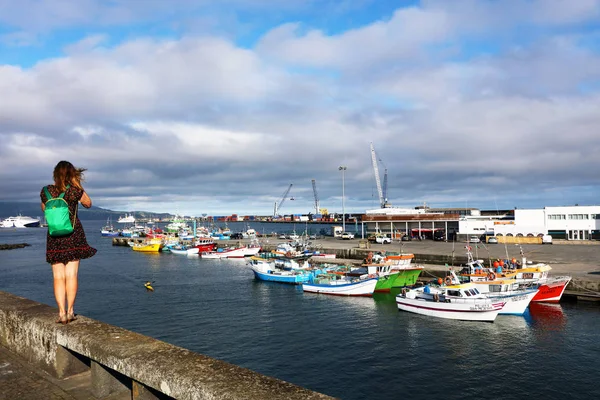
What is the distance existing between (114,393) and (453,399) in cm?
2014

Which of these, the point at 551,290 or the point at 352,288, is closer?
the point at 551,290

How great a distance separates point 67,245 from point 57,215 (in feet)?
2.06

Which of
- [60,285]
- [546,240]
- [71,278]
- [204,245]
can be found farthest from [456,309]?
[204,245]

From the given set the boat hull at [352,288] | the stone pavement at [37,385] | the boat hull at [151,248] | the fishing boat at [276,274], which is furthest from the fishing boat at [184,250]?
the stone pavement at [37,385]

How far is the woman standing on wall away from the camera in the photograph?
670 cm

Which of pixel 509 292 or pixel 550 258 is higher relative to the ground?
pixel 550 258

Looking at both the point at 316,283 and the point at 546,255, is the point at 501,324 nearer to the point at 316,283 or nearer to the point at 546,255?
the point at 316,283

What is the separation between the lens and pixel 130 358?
17.3 feet

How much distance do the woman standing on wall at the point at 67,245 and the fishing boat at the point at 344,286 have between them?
4411 centimetres

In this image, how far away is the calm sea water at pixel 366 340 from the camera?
2347cm

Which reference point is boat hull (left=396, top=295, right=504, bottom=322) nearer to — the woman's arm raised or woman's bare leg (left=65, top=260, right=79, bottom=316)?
woman's bare leg (left=65, top=260, right=79, bottom=316)

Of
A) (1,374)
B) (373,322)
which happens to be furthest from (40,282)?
(1,374)

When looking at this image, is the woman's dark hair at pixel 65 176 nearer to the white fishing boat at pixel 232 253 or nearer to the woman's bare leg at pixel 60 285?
the woman's bare leg at pixel 60 285

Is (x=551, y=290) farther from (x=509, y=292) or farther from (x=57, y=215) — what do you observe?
(x=57, y=215)
